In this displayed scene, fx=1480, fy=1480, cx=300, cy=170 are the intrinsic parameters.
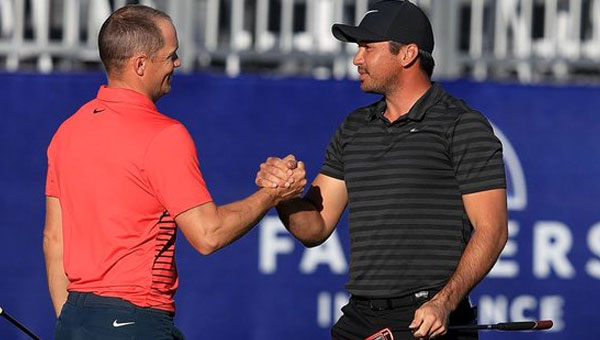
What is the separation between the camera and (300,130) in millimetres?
8367

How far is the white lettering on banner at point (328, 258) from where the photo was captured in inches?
325

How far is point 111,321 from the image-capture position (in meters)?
4.96

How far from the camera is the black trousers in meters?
5.59

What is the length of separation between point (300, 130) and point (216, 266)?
35.5 inches

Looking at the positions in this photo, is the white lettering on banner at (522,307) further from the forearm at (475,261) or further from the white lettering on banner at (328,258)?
the forearm at (475,261)

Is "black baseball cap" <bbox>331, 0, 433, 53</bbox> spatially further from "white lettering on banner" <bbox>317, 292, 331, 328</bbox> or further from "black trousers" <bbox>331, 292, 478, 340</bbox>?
"white lettering on banner" <bbox>317, 292, 331, 328</bbox>

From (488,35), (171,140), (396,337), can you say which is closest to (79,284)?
(171,140)

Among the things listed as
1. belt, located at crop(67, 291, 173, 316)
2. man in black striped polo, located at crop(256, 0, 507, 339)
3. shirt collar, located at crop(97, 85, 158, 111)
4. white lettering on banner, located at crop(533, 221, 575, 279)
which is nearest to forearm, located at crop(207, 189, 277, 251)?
man in black striped polo, located at crop(256, 0, 507, 339)

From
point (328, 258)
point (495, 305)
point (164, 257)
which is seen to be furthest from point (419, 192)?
point (495, 305)

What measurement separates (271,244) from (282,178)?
2832mm

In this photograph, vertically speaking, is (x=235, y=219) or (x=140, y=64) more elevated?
(x=140, y=64)

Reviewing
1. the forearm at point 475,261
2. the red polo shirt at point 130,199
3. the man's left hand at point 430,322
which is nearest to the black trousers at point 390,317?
the forearm at point 475,261

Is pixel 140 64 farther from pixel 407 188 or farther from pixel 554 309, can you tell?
pixel 554 309

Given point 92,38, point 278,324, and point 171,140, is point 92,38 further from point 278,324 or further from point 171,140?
point 171,140
